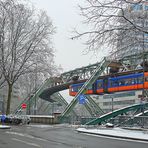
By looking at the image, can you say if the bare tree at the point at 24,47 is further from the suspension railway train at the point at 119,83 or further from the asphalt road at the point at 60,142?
the asphalt road at the point at 60,142

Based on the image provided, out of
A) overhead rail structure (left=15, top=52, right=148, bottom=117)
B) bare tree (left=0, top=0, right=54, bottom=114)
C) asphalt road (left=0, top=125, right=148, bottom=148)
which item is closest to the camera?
asphalt road (left=0, top=125, right=148, bottom=148)

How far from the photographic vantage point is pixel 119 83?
59.2m

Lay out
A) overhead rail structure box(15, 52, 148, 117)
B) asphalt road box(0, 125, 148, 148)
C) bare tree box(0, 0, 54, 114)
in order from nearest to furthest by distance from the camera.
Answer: asphalt road box(0, 125, 148, 148) < bare tree box(0, 0, 54, 114) < overhead rail structure box(15, 52, 148, 117)

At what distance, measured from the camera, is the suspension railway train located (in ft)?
179

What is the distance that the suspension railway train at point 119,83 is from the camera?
54.6 m

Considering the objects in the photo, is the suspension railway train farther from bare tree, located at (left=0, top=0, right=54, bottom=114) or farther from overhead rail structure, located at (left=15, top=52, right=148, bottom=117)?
bare tree, located at (left=0, top=0, right=54, bottom=114)

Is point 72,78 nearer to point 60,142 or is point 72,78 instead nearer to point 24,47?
point 24,47

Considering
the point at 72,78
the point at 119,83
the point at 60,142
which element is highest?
the point at 72,78

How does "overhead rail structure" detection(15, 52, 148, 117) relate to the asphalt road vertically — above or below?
above

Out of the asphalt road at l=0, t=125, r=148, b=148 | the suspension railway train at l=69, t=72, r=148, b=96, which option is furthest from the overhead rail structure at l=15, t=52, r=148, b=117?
the asphalt road at l=0, t=125, r=148, b=148

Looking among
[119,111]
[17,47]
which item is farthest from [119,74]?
[119,111]

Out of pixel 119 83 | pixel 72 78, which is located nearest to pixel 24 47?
pixel 119 83

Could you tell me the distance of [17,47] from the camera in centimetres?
5094

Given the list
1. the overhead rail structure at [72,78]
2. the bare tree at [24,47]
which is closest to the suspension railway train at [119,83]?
the overhead rail structure at [72,78]
